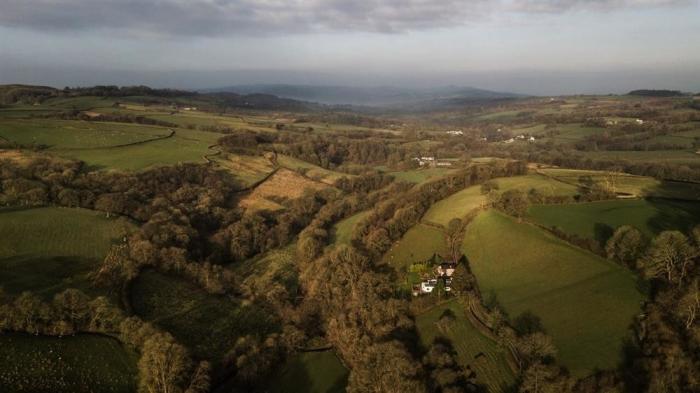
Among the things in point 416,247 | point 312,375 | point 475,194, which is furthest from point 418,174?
point 312,375

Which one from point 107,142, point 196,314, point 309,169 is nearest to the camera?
point 196,314

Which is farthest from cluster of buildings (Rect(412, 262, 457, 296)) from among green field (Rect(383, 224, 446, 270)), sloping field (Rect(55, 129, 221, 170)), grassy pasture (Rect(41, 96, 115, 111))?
grassy pasture (Rect(41, 96, 115, 111))

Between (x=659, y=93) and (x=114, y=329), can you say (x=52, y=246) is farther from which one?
(x=659, y=93)

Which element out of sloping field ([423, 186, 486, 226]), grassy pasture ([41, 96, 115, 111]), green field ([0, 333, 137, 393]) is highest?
grassy pasture ([41, 96, 115, 111])

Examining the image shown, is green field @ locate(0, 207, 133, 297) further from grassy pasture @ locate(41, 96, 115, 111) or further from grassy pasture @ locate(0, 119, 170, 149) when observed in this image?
grassy pasture @ locate(41, 96, 115, 111)

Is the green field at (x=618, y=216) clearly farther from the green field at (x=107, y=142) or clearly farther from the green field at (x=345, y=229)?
the green field at (x=107, y=142)

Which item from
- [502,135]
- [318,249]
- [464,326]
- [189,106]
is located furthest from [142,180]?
[502,135]

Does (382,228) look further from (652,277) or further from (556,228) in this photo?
(652,277)
